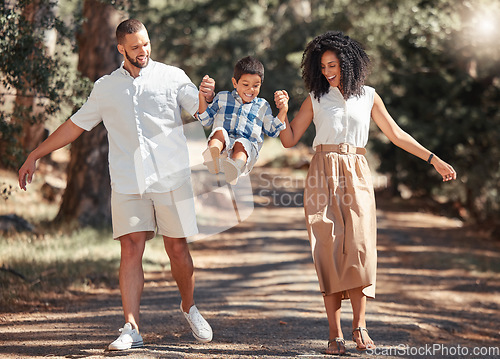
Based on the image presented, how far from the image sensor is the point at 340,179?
5.35 meters

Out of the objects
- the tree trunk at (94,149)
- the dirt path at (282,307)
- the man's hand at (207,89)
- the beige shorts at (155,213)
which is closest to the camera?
the man's hand at (207,89)

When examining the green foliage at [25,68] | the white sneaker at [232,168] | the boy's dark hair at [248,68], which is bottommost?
the white sneaker at [232,168]

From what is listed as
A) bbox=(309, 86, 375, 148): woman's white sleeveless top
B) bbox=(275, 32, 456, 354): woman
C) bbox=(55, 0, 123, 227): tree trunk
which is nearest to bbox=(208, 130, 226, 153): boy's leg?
bbox=(275, 32, 456, 354): woman

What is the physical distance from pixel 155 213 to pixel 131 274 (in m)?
0.48

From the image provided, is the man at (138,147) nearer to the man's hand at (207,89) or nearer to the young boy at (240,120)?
the man's hand at (207,89)

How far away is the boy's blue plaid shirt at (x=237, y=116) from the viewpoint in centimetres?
494

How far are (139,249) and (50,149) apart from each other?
99cm

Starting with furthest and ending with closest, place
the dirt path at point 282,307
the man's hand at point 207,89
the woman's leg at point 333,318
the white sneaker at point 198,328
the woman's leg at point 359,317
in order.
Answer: the dirt path at point 282,307
the white sneaker at point 198,328
the woman's leg at point 333,318
the woman's leg at point 359,317
the man's hand at point 207,89

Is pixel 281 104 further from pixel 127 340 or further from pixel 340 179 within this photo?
pixel 127 340

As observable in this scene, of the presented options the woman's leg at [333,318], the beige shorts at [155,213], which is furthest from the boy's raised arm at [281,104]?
the woman's leg at [333,318]

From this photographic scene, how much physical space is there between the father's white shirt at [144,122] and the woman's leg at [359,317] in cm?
158

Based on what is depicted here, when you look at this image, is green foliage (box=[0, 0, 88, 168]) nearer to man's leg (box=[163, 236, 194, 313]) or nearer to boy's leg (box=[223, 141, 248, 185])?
man's leg (box=[163, 236, 194, 313])

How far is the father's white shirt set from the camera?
16.5ft

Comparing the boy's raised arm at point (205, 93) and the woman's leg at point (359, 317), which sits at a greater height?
the boy's raised arm at point (205, 93)
